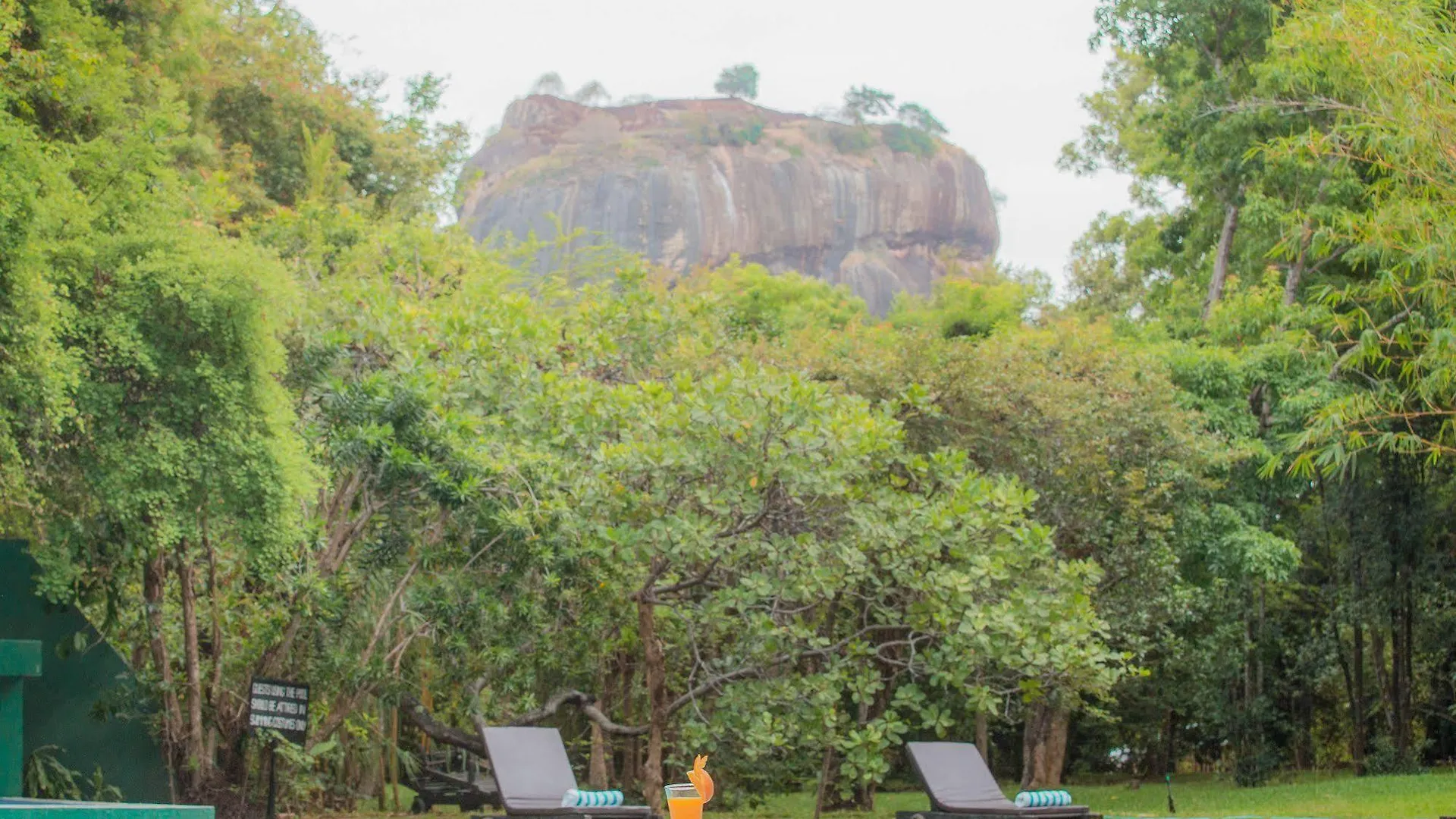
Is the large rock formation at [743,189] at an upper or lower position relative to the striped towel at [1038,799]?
upper

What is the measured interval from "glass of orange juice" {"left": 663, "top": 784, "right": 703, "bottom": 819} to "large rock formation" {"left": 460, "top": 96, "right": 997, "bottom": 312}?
4428 centimetres

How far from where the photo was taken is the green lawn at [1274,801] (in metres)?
11.0

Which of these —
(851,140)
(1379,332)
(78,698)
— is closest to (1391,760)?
(1379,332)

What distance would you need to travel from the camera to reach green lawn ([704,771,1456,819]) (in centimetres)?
1102

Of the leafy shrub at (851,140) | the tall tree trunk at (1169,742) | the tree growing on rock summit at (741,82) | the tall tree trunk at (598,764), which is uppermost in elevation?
the tree growing on rock summit at (741,82)

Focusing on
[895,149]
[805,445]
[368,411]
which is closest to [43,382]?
[368,411]

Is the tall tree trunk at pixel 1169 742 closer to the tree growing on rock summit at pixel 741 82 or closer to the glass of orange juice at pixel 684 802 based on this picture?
the glass of orange juice at pixel 684 802

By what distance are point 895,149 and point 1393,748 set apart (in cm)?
4591

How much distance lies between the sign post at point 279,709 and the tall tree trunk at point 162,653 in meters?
0.80

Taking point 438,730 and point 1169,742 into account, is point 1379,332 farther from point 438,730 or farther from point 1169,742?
point 438,730

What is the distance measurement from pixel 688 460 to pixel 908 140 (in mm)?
52144

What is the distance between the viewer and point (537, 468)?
347 inches

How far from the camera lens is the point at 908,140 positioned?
194 ft

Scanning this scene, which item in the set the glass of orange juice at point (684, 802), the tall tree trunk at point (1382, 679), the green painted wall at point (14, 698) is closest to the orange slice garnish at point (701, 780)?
the glass of orange juice at point (684, 802)
